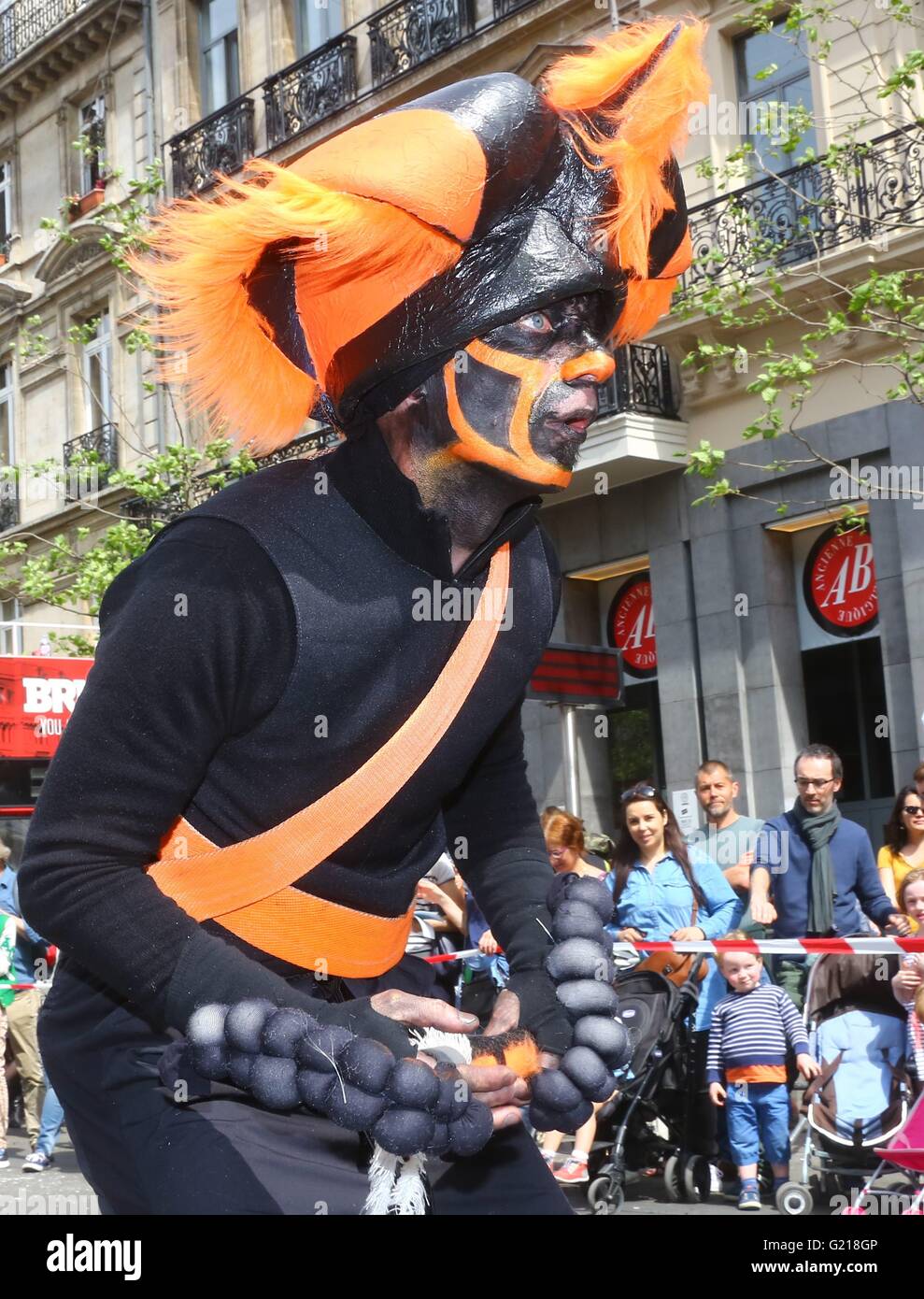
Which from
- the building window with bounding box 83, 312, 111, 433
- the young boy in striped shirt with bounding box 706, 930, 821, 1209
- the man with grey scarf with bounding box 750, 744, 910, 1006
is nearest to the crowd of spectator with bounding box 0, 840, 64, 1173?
the young boy in striped shirt with bounding box 706, 930, 821, 1209

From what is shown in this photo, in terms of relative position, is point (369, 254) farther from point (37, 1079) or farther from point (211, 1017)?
point (37, 1079)

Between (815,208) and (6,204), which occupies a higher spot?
(6,204)

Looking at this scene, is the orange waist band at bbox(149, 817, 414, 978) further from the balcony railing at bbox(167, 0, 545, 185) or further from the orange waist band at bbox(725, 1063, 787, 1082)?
the balcony railing at bbox(167, 0, 545, 185)

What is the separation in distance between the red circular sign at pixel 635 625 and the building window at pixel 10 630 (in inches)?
430

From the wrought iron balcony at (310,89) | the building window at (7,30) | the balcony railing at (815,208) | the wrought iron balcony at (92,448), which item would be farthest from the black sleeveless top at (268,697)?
the building window at (7,30)

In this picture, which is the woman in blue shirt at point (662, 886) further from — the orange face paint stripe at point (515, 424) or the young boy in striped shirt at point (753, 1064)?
the orange face paint stripe at point (515, 424)

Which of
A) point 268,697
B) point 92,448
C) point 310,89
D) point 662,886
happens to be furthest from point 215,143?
point 268,697

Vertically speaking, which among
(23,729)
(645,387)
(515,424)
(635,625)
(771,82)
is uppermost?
(771,82)

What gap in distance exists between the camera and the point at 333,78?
2136 centimetres

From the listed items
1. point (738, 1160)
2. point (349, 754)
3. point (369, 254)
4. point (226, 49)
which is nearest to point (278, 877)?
point (349, 754)

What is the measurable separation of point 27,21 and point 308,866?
94.8 feet

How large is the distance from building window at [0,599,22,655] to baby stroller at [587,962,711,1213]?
63.3 ft

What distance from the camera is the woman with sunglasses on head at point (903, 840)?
8070 millimetres

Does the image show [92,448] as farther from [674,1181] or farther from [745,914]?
[674,1181]
